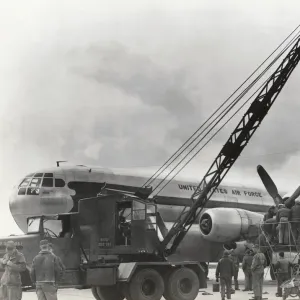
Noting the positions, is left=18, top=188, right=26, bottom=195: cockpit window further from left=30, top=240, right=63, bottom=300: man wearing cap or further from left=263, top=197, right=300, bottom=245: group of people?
left=30, top=240, right=63, bottom=300: man wearing cap

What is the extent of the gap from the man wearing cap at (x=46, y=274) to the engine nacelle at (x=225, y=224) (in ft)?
37.2

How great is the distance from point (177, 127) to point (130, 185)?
440cm

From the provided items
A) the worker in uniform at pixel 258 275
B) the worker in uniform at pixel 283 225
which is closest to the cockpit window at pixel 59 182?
the worker in uniform at pixel 283 225

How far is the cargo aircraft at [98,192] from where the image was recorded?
22.0 meters

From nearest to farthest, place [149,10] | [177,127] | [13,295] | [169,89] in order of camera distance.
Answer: [13,295] → [149,10] → [169,89] → [177,127]

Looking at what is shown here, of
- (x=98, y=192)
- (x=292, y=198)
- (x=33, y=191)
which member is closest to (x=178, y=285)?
(x=292, y=198)

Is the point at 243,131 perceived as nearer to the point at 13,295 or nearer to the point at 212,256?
the point at 212,256

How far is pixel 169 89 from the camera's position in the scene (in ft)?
80.7

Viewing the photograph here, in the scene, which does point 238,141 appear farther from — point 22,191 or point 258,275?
point 22,191

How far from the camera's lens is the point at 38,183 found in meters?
23.2

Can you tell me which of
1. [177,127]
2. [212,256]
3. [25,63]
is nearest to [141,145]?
[177,127]

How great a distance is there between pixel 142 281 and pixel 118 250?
1.29 m

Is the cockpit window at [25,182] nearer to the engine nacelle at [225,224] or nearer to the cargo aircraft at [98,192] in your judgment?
the cargo aircraft at [98,192]

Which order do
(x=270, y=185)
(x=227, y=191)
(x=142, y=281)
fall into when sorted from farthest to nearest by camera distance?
(x=227, y=191)
(x=270, y=185)
(x=142, y=281)
